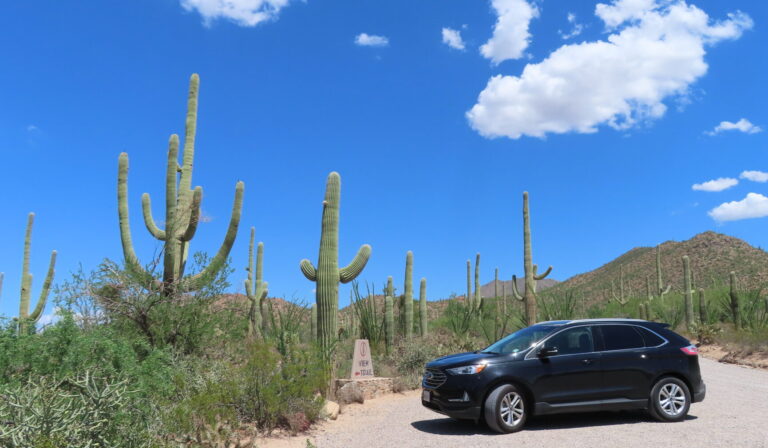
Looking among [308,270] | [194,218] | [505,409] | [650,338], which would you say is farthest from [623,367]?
[194,218]

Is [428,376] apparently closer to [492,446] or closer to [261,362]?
[492,446]

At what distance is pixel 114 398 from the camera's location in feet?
21.6

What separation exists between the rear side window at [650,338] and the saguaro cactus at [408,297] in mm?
9519

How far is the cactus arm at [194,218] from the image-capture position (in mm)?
17234

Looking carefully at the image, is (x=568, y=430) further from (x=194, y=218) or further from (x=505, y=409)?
(x=194, y=218)

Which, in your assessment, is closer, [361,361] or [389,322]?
[361,361]

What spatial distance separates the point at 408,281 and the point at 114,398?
14876 mm

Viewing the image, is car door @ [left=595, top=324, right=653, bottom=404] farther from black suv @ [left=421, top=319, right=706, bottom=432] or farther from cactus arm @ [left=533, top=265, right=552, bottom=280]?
cactus arm @ [left=533, top=265, right=552, bottom=280]

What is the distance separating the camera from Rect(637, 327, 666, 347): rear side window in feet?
35.4

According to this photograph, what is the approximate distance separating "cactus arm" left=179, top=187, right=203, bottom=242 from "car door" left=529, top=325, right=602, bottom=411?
35.1 feet

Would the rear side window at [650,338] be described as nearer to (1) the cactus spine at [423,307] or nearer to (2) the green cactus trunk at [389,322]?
(2) the green cactus trunk at [389,322]

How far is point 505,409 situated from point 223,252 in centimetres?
1014

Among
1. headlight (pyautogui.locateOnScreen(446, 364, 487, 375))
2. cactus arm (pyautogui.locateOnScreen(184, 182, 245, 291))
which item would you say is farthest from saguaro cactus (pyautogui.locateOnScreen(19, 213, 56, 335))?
headlight (pyautogui.locateOnScreen(446, 364, 487, 375))

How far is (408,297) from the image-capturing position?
20531 mm
